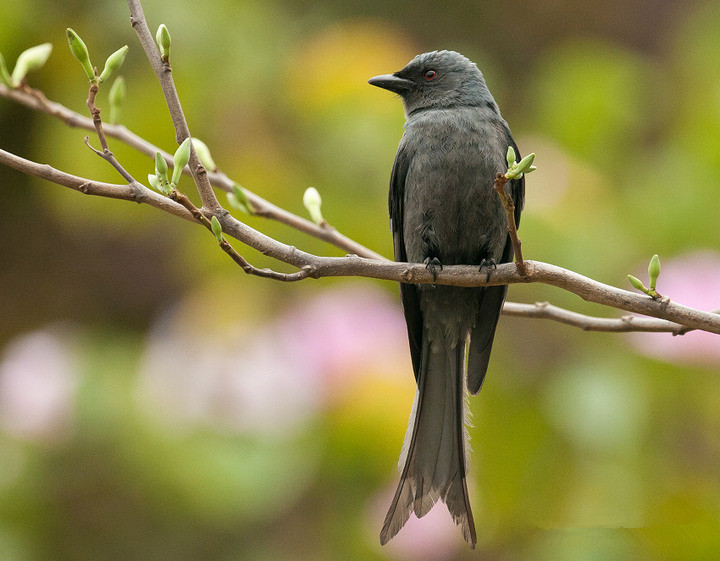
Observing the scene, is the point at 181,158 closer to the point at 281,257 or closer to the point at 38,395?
the point at 281,257

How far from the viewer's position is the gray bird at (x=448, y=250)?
8.02 ft

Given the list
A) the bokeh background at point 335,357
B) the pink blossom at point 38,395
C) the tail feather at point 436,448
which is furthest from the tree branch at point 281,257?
the pink blossom at point 38,395

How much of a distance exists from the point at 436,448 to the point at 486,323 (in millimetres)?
442

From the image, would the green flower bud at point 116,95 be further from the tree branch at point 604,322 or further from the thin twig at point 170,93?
the tree branch at point 604,322

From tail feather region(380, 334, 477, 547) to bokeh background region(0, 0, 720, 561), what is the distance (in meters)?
0.69

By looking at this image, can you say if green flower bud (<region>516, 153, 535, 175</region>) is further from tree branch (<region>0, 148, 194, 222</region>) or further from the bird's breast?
the bird's breast

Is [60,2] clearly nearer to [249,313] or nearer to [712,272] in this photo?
[249,313]

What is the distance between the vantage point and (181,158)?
5.59 ft

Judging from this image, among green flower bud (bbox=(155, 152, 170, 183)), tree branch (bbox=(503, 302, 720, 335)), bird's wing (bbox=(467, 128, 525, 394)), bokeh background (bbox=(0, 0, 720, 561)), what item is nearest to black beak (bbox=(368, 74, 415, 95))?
bird's wing (bbox=(467, 128, 525, 394))

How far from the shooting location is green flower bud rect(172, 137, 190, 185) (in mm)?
1695

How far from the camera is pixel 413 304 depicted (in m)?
2.77

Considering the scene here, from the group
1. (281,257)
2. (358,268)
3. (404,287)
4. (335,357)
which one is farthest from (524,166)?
(335,357)

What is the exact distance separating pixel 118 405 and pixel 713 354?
2.29 metres

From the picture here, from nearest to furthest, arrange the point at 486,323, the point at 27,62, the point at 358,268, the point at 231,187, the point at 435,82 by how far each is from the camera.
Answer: the point at 358,268 → the point at 27,62 → the point at 231,187 → the point at 486,323 → the point at 435,82
